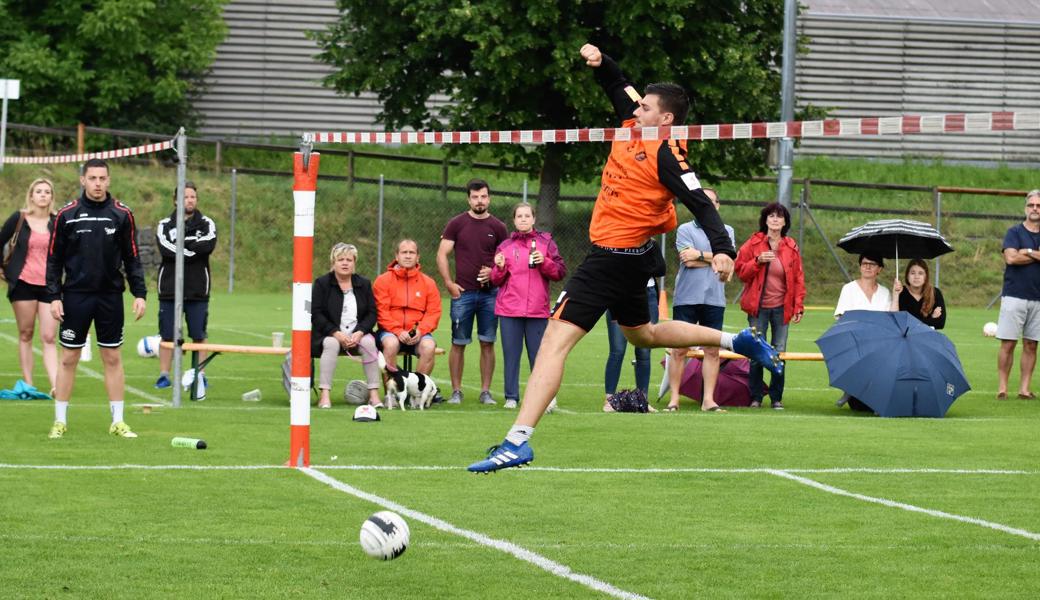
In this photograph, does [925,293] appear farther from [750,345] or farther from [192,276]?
[192,276]

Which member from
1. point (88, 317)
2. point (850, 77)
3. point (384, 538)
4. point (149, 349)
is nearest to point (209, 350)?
point (88, 317)

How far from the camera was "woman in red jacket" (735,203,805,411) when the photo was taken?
1484 centimetres

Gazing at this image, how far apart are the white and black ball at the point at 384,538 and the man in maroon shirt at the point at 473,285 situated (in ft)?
25.4

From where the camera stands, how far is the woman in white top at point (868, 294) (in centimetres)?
1512

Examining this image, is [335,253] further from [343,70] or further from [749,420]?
[343,70]

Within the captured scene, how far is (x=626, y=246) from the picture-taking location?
28.0 ft

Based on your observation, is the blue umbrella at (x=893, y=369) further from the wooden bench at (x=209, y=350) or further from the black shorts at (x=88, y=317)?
the black shorts at (x=88, y=317)

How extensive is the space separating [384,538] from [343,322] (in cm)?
754

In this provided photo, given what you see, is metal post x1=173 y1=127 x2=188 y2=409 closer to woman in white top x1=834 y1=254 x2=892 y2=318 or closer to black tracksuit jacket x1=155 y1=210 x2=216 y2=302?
black tracksuit jacket x1=155 y1=210 x2=216 y2=302

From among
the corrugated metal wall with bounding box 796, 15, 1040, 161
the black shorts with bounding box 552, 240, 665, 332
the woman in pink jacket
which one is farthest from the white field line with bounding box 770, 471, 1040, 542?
the corrugated metal wall with bounding box 796, 15, 1040, 161

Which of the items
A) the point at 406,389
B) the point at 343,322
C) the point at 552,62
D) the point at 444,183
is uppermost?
the point at 552,62

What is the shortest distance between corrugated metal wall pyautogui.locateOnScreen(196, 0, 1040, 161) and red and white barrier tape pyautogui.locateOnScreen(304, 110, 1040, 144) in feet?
106

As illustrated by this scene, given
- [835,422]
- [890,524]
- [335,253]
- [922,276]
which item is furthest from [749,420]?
[890,524]

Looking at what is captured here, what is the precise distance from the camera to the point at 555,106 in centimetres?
3356
